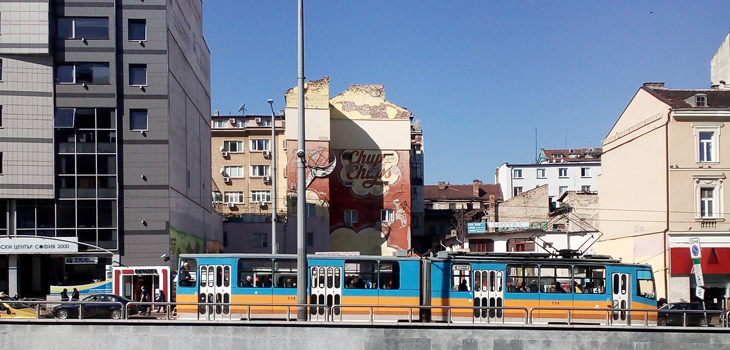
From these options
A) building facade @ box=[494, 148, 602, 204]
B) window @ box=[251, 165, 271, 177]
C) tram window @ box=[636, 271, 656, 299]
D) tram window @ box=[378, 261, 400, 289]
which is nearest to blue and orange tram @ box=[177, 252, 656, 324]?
tram window @ box=[378, 261, 400, 289]

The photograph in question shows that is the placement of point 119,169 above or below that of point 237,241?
above

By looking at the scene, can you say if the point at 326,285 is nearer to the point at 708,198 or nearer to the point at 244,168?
the point at 708,198

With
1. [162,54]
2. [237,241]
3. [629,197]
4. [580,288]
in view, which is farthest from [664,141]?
[237,241]

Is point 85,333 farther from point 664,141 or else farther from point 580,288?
point 664,141

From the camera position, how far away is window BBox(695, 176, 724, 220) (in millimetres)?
42844

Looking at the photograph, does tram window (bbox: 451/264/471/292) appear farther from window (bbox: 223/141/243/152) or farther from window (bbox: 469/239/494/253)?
window (bbox: 223/141/243/152)

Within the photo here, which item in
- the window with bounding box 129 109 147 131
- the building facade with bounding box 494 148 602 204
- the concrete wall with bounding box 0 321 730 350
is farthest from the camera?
the building facade with bounding box 494 148 602 204

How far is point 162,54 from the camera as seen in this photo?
4338cm

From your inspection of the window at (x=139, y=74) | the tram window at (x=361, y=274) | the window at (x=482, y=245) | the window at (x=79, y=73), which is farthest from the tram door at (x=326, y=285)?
the window at (x=482, y=245)

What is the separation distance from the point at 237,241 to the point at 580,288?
4527cm

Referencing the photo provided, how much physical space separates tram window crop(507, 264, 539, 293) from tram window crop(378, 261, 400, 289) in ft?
12.8

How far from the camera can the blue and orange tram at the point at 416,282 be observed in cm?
2619

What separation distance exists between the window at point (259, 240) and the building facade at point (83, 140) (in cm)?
2277

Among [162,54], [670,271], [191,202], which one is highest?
[162,54]
